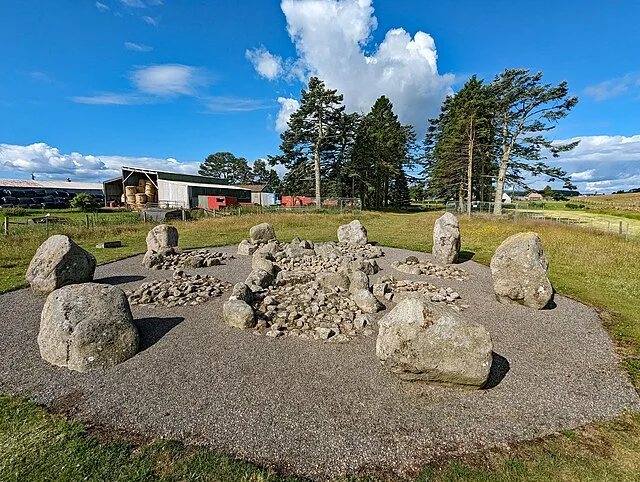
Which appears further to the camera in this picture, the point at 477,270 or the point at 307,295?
the point at 477,270

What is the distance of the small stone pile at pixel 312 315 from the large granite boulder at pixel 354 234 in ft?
25.1

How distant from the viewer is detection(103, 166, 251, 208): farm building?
39.0 metres

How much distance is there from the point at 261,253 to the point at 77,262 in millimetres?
5647

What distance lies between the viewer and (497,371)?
4.90m

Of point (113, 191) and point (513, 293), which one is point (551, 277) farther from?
point (113, 191)

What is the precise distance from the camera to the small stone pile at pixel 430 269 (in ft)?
34.6

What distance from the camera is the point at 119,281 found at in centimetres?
975

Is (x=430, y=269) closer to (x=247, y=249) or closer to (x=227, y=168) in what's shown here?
(x=247, y=249)

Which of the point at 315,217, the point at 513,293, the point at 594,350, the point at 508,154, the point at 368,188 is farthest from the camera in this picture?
the point at 368,188

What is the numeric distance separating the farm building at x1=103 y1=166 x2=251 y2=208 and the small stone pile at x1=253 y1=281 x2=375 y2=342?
3431 cm

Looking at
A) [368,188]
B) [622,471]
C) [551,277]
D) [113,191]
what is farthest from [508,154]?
[113,191]

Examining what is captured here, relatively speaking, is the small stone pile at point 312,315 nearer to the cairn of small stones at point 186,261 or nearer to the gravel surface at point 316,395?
the gravel surface at point 316,395

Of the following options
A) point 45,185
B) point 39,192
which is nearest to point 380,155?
point 39,192

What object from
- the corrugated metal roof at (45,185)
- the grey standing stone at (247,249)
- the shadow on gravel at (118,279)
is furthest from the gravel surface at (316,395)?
the corrugated metal roof at (45,185)
